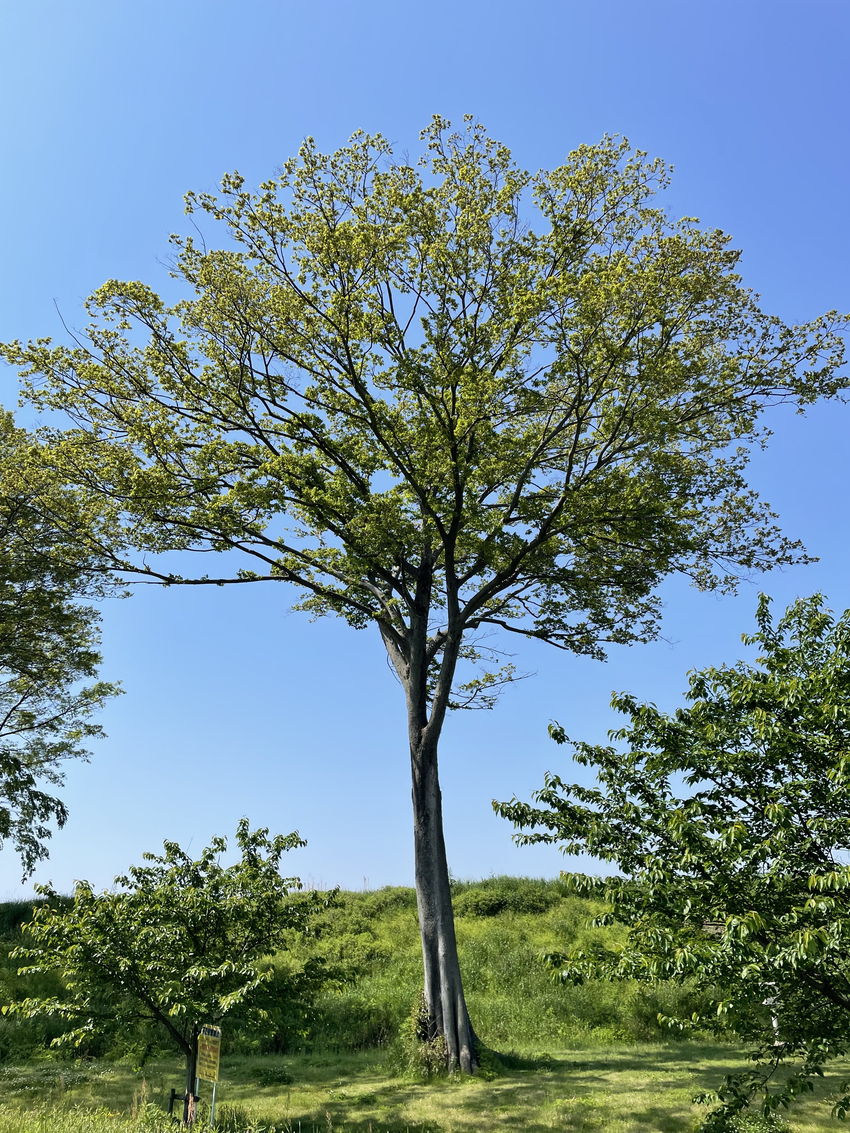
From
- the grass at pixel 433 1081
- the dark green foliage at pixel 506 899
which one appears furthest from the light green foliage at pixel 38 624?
the dark green foliage at pixel 506 899

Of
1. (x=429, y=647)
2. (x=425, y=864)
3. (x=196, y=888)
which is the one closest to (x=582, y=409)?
(x=429, y=647)

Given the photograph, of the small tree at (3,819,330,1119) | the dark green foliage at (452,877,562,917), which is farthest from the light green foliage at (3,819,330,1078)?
the dark green foliage at (452,877,562,917)

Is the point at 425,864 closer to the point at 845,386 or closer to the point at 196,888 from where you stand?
the point at 196,888

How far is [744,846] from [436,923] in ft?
27.3

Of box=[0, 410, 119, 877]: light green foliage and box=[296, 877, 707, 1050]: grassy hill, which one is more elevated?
box=[0, 410, 119, 877]: light green foliage

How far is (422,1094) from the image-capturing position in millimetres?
11703

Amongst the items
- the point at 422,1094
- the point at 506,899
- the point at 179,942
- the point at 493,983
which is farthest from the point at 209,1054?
the point at 506,899

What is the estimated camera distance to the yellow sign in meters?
8.40

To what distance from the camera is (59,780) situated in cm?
2420

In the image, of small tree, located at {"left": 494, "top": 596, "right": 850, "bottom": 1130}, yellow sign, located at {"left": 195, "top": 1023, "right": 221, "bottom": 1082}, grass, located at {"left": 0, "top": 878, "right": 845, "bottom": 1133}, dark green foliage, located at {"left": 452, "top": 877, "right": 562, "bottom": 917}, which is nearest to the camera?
small tree, located at {"left": 494, "top": 596, "right": 850, "bottom": 1130}

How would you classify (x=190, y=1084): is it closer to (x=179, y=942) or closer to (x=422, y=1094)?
(x=179, y=942)

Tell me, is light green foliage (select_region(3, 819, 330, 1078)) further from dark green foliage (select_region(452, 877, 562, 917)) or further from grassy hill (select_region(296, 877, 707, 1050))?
dark green foliage (select_region(452, 877, 562, 917))

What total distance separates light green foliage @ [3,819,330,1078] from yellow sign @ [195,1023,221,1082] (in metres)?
0.46

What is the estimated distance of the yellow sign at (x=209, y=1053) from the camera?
8.40 metres
